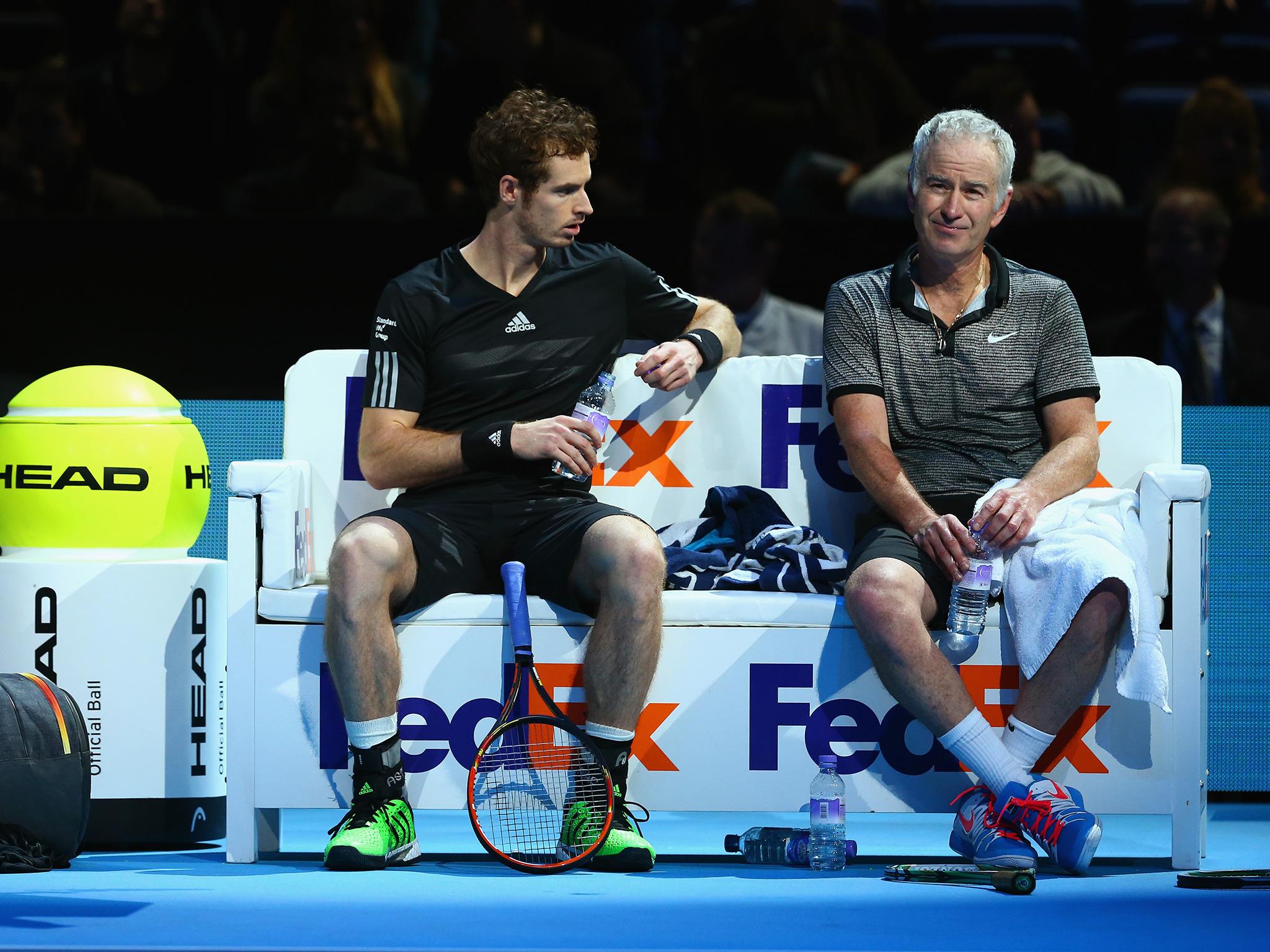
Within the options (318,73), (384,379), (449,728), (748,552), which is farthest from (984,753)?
(318,73)

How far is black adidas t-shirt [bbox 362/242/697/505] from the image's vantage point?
334cm

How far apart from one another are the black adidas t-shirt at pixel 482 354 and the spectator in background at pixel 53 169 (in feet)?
5.94

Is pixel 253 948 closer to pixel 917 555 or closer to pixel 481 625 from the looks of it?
pixel 481 625

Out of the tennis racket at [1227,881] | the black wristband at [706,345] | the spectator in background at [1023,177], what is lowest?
the tennis racket at [1227,881]

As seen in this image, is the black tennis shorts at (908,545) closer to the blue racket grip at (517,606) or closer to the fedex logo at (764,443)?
the fedex logo at (764,443)

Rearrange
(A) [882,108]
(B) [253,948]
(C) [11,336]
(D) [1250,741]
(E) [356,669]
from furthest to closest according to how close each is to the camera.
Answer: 1. (A) [882,108]
2. (C) [11,336]
3. (D) [1250,741]
4. (E) [356,669]
5. (B) [253,948]

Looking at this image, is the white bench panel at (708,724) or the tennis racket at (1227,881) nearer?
the tennis racket at (1227,881)

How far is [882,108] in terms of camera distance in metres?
5.14

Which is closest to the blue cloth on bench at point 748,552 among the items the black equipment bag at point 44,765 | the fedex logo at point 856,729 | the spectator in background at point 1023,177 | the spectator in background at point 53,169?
the fedex logo at point 856,729

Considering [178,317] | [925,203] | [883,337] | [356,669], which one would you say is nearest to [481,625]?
[356,669]

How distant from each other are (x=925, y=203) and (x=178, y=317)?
85.8 inches

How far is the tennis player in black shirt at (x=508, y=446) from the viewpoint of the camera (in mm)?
3061

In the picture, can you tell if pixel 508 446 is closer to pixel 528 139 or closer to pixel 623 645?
pixel 623 645

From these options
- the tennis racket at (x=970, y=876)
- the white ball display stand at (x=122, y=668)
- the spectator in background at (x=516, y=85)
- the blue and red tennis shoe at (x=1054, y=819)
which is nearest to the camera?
the tennis racket at (x=970, y=876)
